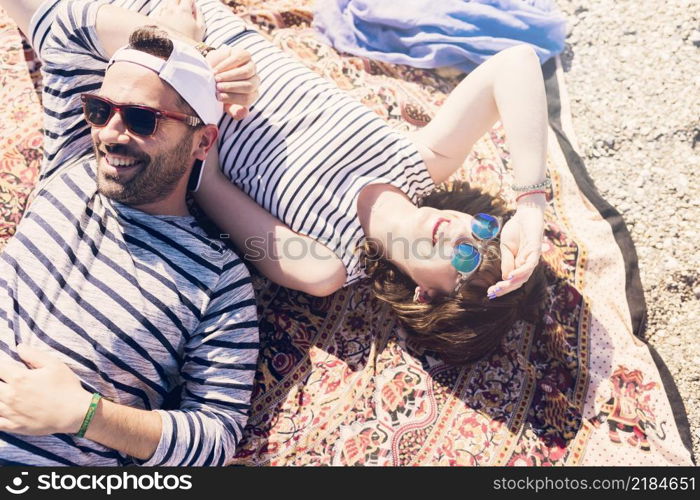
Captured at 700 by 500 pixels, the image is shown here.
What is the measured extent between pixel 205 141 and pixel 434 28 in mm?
1795

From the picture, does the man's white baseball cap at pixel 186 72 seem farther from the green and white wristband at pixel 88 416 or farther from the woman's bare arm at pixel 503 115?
the green and white wristband at pixel 88 416

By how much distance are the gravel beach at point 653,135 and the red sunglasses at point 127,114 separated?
8.73ft

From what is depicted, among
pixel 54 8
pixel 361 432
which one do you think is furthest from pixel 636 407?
pixel 54 8

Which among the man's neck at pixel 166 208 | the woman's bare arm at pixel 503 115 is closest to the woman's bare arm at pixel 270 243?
the man's neck at pixel 166 208

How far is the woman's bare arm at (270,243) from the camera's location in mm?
2789

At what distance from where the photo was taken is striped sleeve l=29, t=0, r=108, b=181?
2539mm

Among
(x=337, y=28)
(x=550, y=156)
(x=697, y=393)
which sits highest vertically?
(x=337, y=28)

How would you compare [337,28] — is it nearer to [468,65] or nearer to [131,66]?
[468,65]

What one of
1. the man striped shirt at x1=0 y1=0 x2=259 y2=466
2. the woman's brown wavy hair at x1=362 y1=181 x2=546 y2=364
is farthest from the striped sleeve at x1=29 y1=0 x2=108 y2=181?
the woman's brown wavy hair at x1=362 y1=181 x2=546 y2=364

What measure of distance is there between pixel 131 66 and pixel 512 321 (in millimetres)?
2115

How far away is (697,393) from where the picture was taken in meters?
3.15

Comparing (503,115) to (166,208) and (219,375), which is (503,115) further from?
(219,375)

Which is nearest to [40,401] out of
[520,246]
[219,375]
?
[219,375]

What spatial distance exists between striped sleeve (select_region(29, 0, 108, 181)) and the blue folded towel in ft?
4.90
